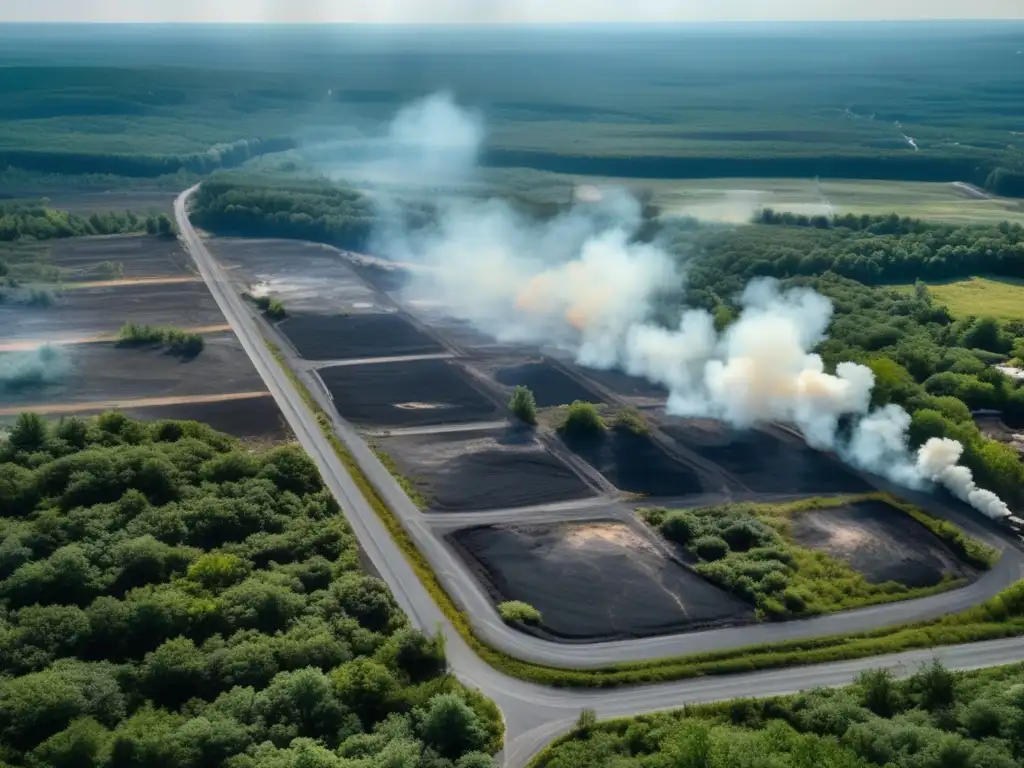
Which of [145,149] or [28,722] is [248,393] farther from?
[145,149]

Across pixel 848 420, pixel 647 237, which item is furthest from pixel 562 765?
pixel 647 237

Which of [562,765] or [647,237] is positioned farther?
[647,237]

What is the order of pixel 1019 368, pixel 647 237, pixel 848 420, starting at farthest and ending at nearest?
1. pixel 647 237
2. pixel 1019 368
3. pixel 848 420

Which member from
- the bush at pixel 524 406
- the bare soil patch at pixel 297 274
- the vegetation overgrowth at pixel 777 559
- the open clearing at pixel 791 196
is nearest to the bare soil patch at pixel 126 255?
the bare soil patch at pixel 297 274

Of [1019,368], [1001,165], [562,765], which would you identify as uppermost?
[1001,165]

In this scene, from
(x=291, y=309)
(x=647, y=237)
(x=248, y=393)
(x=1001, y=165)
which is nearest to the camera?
(x=248, y=393)

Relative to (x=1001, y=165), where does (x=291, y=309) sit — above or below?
below
